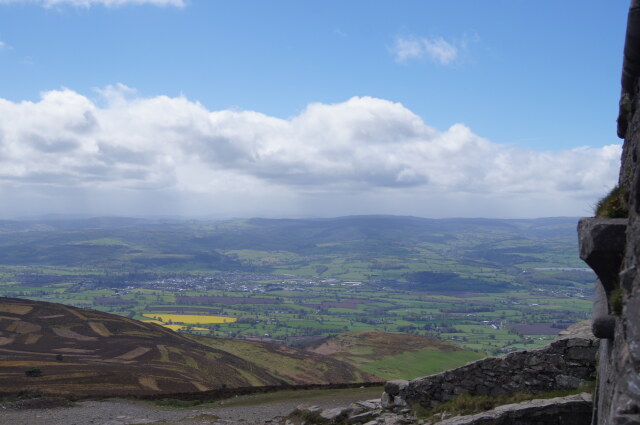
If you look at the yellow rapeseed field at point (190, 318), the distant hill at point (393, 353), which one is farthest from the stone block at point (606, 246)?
the yellow rapeseed field at point (190, 318)

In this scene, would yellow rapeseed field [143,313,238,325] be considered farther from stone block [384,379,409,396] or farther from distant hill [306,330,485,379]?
stone block [384,379,409,396]

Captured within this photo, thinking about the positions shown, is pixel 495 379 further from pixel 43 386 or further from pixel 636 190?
pixel 43 386

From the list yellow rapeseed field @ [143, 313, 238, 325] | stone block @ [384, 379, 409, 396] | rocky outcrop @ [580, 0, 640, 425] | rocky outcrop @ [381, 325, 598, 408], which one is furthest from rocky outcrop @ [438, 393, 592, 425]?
yellow rapeseed field @ [143, 313, 238, 325]

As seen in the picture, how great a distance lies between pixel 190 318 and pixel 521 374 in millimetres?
163695

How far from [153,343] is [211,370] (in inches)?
534

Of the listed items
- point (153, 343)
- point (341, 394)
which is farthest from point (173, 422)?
point (153, 343)

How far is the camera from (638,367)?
5.95 metres

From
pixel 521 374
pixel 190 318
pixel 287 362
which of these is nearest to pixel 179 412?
pixel 521 374

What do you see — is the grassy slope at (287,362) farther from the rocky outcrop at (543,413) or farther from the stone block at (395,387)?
the rocky outcrop at (543,413)

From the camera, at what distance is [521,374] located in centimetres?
1516

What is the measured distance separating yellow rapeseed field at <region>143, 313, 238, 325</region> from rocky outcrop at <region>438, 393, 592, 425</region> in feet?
505

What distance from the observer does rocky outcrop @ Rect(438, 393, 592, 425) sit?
1244 centimetres

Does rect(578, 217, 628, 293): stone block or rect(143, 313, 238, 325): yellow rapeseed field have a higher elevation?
rect(578, 217, 628, 293): stone block

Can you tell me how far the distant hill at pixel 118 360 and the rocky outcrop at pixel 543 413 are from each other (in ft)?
95.6
